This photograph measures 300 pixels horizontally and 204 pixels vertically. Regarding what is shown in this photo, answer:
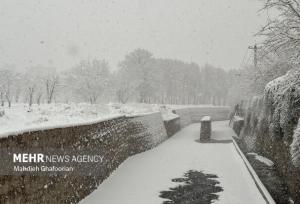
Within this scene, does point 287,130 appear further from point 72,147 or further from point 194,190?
point 72,147

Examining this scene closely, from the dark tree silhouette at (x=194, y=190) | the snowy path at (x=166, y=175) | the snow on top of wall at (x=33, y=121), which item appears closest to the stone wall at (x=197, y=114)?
the snowy path at (x=166, y=175)

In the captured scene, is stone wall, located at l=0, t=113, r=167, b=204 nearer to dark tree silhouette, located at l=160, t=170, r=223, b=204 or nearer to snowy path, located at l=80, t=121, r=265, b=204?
snowy path, located at l=80, t=121, r=265, b=204

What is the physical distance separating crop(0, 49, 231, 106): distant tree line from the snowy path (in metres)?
27.5

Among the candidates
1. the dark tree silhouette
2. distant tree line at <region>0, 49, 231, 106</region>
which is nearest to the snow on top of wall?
the dark tree silhouette

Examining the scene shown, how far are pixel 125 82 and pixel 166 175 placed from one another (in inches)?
2164

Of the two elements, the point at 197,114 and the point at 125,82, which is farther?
the point at 125,82

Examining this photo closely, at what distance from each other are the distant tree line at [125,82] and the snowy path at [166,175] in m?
27.5

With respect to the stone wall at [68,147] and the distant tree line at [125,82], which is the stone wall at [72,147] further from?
the distant tree line at [125,82]

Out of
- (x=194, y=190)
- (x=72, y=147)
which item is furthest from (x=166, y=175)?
(x=72, y=147)

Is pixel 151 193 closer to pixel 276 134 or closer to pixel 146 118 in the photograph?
pixel 276 134

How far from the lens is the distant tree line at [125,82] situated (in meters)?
65.9

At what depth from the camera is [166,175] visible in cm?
1321

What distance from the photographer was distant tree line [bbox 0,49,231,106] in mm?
65875

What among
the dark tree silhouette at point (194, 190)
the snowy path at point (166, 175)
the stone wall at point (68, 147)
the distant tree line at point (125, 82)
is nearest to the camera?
the stone wall at point (68, 147)
